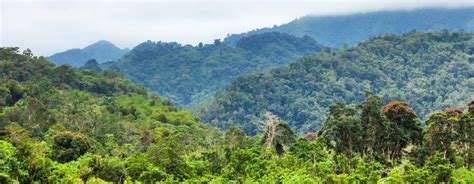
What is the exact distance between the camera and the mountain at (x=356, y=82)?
291 ft

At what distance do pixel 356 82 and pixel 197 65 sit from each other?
7008cm

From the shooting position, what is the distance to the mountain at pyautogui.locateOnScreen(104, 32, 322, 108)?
150 metres

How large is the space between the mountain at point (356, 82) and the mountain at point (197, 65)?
44662 mm

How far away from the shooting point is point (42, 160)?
20484mm

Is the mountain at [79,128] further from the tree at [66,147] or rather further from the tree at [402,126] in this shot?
the tree at [402,126]

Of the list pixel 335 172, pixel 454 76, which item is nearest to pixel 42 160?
pixel 335 172

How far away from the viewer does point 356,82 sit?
97188 millimetres

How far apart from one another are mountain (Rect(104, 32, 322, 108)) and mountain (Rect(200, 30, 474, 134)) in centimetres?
4466

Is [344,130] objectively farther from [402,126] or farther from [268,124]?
[268,124]

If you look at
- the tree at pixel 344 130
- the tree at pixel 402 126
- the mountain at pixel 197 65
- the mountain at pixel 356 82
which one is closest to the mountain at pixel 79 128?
the tree at pixel 344 130

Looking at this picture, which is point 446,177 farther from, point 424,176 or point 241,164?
point 241,164

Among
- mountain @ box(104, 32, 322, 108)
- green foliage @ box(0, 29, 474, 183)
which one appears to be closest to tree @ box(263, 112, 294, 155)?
green foliage @ box(0, 29, 474, 183)

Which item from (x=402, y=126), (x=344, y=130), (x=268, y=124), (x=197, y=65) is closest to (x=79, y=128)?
(x=268, y=124)

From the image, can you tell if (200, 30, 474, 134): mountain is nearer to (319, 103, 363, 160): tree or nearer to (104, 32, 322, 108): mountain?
(104, 32, 322, 108): mountain
